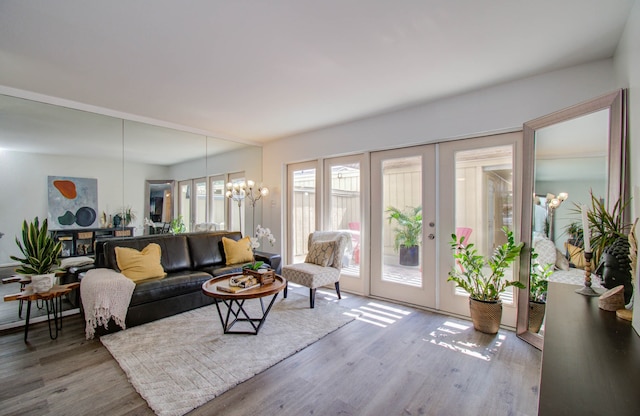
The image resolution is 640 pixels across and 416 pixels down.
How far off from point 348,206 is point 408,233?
1013 millimetres

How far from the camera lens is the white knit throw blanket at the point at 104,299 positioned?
8.73ft

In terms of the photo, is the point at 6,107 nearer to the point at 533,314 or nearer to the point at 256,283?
the point at 256,283

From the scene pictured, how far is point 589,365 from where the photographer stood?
93cm

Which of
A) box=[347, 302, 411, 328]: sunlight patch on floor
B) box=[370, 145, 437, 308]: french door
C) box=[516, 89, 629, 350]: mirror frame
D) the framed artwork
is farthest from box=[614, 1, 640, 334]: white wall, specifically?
the framed artwork

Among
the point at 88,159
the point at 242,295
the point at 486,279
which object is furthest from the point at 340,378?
the point at 88,159

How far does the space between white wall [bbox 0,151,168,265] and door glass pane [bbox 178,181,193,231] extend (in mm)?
682

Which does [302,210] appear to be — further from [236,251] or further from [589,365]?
[589,365]

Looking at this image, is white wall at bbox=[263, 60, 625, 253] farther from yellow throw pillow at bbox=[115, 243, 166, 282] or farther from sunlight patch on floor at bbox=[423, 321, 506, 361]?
yellow throw pillow at bbox=[115, 243, 166, 282]

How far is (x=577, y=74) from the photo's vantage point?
2.50 m

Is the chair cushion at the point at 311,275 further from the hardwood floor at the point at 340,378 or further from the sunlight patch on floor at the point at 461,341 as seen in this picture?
the sunlight patch on floor at the point at 461,341

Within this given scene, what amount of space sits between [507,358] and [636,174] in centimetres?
164

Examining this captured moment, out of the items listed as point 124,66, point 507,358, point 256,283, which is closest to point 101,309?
point 256,283

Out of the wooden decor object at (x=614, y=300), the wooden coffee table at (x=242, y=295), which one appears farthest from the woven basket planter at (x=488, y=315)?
→ the wooden coffee table at (x=242, y=295)

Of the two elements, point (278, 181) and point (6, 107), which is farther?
point (278, 181)
